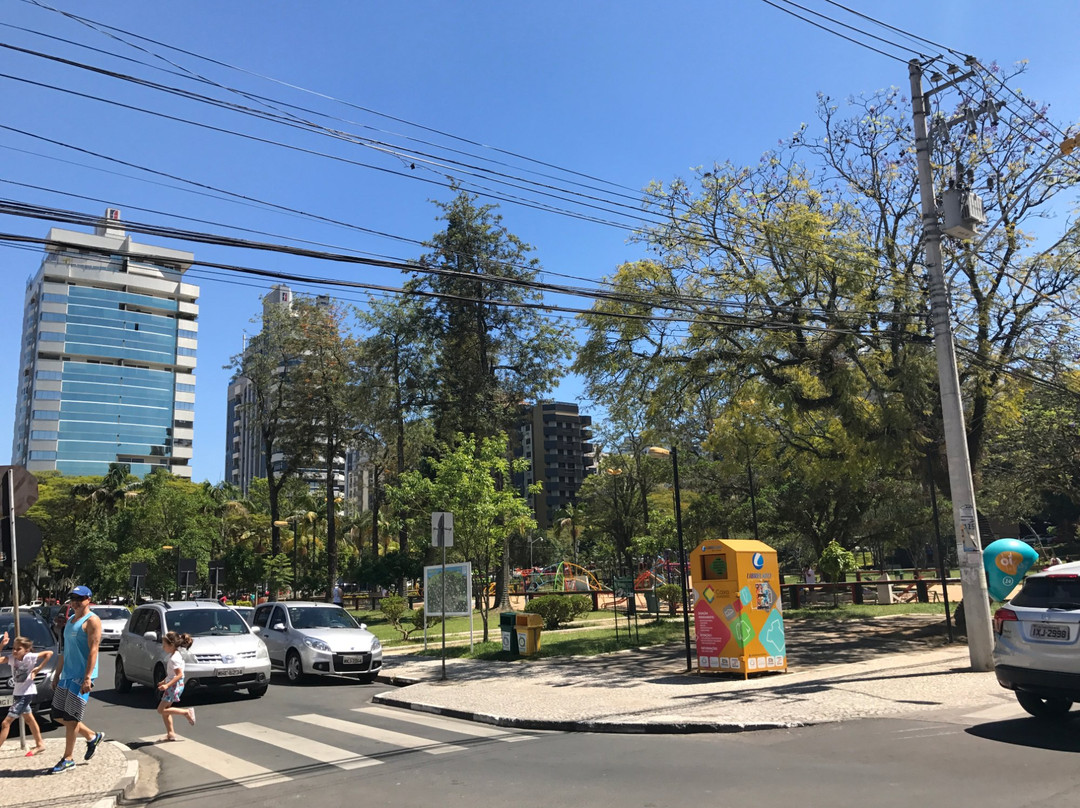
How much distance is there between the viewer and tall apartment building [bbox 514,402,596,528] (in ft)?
392

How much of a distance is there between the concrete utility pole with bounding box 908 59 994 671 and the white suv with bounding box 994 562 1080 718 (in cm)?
386

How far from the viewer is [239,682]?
1303 centimetres

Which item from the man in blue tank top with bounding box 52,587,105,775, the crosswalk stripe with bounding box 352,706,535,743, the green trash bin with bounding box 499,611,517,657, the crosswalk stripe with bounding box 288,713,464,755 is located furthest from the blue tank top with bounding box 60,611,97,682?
the green trash bin with bounding box 499,611,517,657

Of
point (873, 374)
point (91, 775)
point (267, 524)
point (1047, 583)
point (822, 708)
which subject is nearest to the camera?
point (91, 775)

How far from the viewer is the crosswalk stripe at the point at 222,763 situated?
25.1 feet

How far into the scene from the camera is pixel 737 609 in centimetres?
1302

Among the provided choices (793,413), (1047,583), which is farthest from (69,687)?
(793,413)

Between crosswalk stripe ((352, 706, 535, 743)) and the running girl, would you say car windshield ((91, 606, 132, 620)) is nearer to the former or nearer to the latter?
crosswalk stripe ((352, 706, 535, 743))

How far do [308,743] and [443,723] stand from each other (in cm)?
208

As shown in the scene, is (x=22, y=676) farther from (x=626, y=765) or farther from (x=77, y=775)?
(x=626, y=765)

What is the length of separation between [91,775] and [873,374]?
16449mm

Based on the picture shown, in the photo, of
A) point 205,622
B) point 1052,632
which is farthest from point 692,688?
point 205,622

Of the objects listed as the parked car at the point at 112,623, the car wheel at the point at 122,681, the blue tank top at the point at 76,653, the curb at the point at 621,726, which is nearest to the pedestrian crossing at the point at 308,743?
the curb at the point at 621,726

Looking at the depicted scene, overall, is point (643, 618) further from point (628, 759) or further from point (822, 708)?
point (628, 759)
